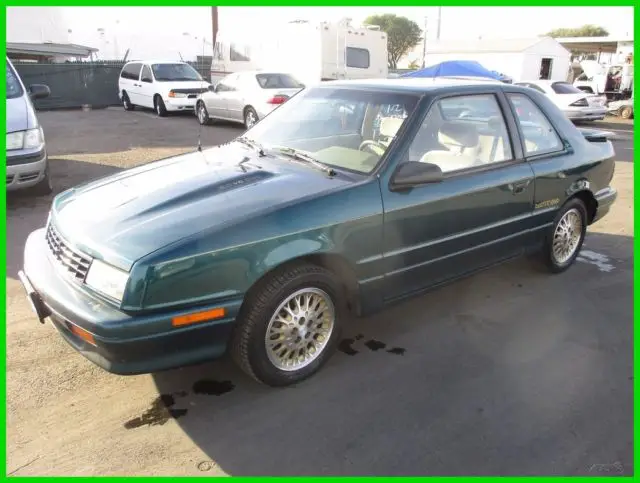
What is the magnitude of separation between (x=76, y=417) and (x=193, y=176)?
1.51 m

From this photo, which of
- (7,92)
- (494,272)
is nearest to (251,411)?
(494,272)

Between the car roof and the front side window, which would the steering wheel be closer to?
the car roof

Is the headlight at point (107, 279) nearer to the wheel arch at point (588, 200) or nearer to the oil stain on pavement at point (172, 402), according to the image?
the oil stain on pavement at point (172, 402)

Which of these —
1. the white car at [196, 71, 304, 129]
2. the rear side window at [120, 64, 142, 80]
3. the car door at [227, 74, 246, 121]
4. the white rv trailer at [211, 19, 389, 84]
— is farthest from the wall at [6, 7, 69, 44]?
the car door at [227, 74, 246, 121]

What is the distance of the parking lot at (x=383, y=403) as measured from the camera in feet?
8.41

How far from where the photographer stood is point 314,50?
15.7m

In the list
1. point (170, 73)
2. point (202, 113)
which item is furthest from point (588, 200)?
point (170, 73)

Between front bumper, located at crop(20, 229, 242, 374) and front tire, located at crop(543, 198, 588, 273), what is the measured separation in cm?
304

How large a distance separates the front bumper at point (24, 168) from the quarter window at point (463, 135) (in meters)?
4.87

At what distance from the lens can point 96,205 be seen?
3059 millimetres

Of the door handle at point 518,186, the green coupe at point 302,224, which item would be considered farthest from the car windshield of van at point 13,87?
the door handle at point 518,186

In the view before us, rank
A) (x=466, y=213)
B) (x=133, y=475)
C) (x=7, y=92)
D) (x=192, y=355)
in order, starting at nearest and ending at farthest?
1. (x=133, y=475)
2. (x=192, y=355)
3. (x=466, y=213)
4. (x=7, y=92)

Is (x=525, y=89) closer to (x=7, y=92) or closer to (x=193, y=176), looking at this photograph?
(x=193, y=176)

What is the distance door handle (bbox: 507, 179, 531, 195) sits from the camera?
3891 mm
